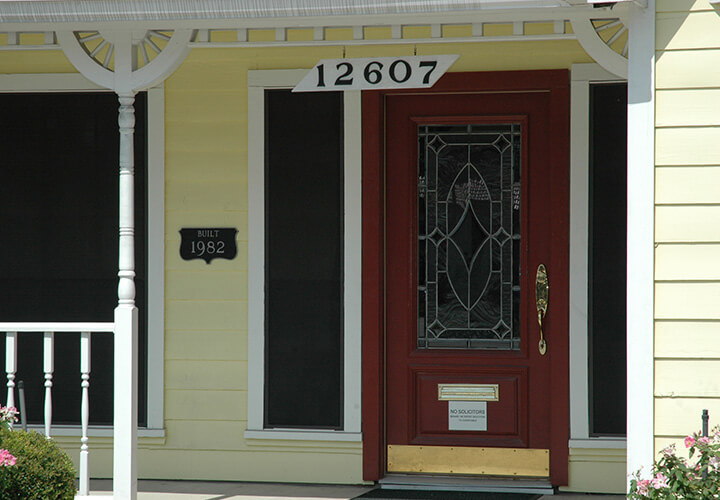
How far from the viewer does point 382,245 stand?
5723mm

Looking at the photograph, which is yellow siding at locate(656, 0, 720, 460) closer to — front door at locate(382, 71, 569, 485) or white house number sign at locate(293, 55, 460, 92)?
white house number sign at locate(293, 55, 460, 92)

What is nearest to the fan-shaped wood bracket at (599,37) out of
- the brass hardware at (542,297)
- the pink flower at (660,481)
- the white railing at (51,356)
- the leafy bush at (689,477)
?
the brass hardware at (542,297)

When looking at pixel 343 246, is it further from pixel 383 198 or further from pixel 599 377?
pixel 599 377

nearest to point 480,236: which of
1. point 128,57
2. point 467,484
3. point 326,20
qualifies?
point 467,484

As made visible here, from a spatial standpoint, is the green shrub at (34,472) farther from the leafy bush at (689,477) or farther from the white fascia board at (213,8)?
the leafy bush at (689,477)

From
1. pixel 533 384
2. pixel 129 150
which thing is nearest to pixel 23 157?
pixel 129 150

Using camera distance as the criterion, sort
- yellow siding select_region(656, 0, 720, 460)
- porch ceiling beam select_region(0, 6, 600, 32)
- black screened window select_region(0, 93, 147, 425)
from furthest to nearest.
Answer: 1. black screened window select_region(0, 93, 147, 425)
2. porch ceiling beam select_region(0, 6, 600, 32)
3. yellow siding select_region(656, 0, 720, 460)

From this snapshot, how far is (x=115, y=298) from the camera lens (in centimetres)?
585

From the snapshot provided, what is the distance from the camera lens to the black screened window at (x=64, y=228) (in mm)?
5859

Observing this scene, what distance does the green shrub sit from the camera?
14.1 ft

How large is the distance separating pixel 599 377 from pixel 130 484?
277 centimetres

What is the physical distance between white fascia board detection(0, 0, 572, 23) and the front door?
5.24 ft

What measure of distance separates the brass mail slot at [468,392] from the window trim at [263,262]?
1.76 ft

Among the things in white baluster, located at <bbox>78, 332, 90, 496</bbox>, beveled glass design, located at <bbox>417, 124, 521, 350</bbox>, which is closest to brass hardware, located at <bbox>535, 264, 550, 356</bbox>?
beveled glass design, located at <bbox>417, 124, 521, 350</bbox>
